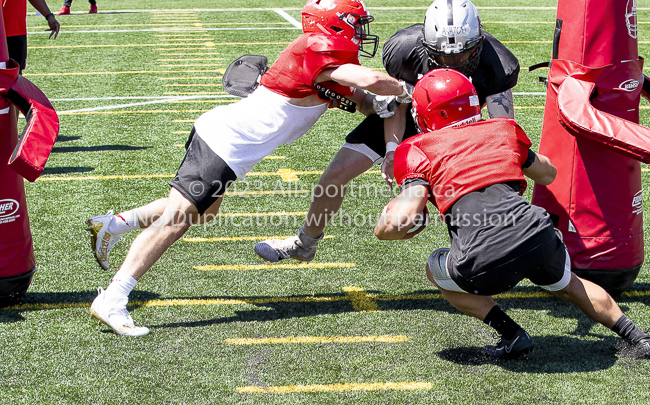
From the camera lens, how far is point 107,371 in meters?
2.96

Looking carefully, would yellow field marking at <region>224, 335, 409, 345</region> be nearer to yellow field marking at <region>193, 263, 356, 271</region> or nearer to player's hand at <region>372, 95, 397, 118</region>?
yellow field marking at <region>193, 263, 356, 271</region>

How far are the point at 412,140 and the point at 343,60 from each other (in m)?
0.63

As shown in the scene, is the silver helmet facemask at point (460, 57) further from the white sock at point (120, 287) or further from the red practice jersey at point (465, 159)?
the white sock at point (120, 287)

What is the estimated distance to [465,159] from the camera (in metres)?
2.88

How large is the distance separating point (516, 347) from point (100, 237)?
2.19m

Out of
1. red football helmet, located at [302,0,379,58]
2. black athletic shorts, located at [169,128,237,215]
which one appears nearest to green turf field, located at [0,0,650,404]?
black athletic shorts, located at [169,128,237,215]

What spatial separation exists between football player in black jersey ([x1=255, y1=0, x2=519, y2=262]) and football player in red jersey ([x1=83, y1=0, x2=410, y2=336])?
211 millimetres

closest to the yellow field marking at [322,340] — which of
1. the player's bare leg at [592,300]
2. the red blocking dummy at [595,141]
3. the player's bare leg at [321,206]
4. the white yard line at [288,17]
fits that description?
the player's bare leg at [592,300]

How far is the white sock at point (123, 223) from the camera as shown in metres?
3.79

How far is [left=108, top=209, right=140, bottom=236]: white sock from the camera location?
3795mm

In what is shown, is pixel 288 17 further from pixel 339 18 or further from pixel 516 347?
pixel 516 347

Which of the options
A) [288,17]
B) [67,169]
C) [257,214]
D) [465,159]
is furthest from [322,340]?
[288,17]

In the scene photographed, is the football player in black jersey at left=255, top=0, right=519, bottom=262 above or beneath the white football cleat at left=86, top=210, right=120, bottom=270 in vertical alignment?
above

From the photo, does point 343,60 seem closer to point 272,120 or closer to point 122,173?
point 272,120
